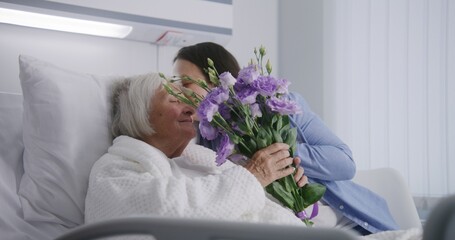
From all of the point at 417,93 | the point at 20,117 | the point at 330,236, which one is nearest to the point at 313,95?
the point at 417,93

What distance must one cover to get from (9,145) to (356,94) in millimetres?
2131

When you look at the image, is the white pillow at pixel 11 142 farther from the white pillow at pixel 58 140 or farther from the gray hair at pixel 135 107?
the gray hair at pixel 135 107

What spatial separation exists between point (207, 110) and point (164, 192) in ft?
0.81

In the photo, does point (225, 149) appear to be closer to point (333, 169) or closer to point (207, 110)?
point (207, 110)

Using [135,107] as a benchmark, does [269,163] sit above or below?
below

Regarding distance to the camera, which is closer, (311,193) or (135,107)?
(311,193)

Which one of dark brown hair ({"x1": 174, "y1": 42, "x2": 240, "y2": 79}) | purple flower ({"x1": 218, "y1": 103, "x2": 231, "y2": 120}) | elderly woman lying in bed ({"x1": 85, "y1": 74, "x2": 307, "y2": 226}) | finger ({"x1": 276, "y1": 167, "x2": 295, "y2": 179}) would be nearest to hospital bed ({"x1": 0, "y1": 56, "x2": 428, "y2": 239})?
elderly woman lying in bed ({"x1": 85, "y1": 74, "x2": 307, "y2": 226})

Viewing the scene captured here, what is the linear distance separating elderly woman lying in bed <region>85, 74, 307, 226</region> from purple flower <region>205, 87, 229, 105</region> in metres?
0.20

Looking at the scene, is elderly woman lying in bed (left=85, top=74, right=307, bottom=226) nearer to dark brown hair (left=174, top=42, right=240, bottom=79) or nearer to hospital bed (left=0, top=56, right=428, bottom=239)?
hospital bed (left=0, top=56, right=428, bottom=239)

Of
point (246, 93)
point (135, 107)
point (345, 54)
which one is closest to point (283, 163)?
point (246, 93)

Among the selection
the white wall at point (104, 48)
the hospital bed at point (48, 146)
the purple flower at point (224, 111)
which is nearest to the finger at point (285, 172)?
the purple flower at point (224, 111)

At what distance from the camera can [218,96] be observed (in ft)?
4.65

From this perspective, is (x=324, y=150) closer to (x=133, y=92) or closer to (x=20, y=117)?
(x=133, y=92)

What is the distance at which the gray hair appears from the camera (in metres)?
1.80
